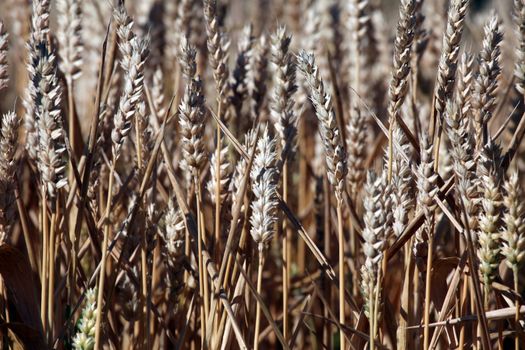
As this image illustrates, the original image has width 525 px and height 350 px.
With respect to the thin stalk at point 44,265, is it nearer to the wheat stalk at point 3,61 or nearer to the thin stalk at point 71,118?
the wheat stalk at point 3,61

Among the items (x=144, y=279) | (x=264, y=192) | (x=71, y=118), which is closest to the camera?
(x=264, y=192)

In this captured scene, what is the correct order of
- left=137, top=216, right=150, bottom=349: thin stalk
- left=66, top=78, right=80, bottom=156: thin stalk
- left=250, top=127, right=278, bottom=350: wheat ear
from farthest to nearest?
1. left=66, top=78, right=80, bottom=156: thin stalk
2. left=137, top=216, right=150, bottom=349: thin stalk
3. left=250, top=127, right=278, bottom=350: wheat ear

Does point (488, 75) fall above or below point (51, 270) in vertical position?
above

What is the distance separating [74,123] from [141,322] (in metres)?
0.49

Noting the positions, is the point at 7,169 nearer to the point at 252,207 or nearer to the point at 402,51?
the point at 252,207

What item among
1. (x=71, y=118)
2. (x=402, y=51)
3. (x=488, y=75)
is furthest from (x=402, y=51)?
(x=71, y=118)

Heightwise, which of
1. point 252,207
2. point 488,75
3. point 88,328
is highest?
point 488,75

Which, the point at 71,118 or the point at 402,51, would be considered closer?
the point at 402,51

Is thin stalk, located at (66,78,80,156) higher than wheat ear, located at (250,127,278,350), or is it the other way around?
thin stalk, located at (66,78,80,156)

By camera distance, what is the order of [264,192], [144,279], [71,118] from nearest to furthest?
[264,192] < [144,279] < [71,118]

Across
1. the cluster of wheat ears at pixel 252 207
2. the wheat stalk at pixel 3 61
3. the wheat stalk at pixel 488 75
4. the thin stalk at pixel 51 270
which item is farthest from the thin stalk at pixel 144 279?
the wheat stalk at pixel 488 75

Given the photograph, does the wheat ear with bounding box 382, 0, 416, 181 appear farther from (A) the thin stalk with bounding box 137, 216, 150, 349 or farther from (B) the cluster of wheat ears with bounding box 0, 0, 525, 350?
(A) the thin stalk with bounding box 137, 216, 150, 349

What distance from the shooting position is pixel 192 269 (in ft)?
3.60

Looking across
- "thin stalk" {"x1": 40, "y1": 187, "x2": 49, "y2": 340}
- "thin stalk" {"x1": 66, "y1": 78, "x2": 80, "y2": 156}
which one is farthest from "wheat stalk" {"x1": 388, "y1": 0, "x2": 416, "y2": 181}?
"thin stalk" {"x1": 66, "y1": 78, "x2": 80, "y2": 156}
